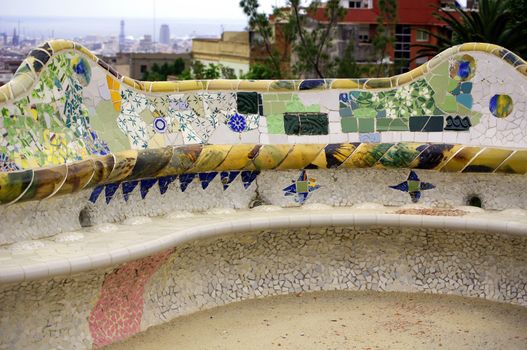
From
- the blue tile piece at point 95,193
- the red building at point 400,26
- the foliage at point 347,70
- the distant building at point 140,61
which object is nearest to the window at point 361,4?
the red building at point 400,26

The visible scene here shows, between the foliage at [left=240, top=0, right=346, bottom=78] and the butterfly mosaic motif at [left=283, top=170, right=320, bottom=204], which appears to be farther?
the foliage at [left=240, top=0, right=346, bottom=78]

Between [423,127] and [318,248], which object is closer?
[318,248]

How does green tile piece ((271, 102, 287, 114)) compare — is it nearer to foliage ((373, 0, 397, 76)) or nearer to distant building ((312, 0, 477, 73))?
foliage ((373, 0, 397, 76))

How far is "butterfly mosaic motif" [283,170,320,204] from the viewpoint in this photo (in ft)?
30.1

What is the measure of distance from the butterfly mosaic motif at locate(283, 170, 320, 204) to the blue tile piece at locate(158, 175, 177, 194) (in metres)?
1.05

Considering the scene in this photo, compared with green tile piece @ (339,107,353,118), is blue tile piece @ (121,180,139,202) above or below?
A: below

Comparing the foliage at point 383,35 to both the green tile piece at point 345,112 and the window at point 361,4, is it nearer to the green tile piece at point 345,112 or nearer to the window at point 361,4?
the window at point 361,4

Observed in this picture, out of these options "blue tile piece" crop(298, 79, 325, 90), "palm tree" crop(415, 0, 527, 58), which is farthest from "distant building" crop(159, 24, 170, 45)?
"blue tile piece" crop(298, 79, 325, 90)

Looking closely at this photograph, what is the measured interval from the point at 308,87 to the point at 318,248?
1.71 meters

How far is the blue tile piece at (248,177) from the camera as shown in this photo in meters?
Result: 9.08

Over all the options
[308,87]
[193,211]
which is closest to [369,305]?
[193,211]

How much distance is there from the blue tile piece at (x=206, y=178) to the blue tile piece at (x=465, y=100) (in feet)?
7.68

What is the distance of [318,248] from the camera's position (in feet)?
28.1

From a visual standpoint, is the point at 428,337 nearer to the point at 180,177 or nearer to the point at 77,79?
the point at 180,177
